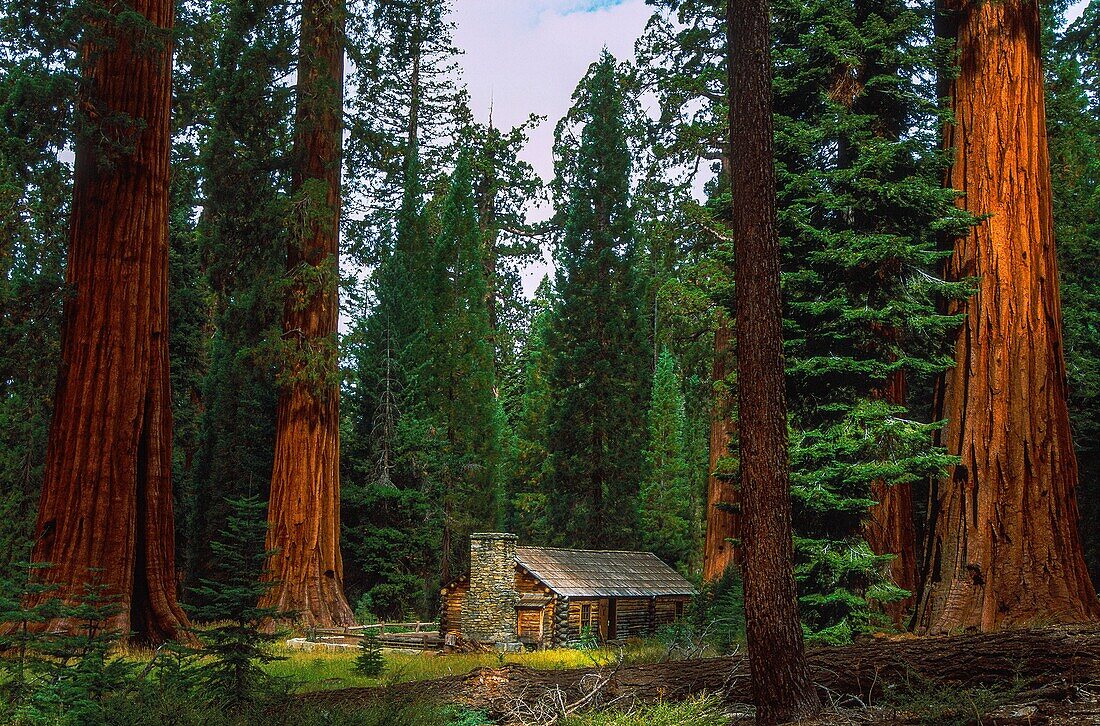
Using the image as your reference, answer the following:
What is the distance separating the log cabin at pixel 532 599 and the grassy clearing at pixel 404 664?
7.17ft

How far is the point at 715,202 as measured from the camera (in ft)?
44.5

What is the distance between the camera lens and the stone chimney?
22188 mm

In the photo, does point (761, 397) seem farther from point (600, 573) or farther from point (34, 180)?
point (600, 573)

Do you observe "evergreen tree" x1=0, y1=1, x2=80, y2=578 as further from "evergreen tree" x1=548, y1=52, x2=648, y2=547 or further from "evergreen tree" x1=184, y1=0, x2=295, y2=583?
"evergreen tree" x1=548, y1=52, x2=648, y2=547

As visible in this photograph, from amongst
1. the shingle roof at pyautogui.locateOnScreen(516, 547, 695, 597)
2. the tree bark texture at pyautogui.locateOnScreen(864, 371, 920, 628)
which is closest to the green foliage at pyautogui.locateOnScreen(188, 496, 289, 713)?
the tree bark texture at pyautogui.locateOnScreen(864, 371, 920, 628)

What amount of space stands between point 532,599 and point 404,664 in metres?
7.76

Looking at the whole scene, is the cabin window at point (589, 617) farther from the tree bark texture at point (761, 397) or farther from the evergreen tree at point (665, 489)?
the tree bark texture at point (761, 397)

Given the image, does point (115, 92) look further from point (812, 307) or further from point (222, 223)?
point (812, 307)

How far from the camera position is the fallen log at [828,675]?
25.7 feet

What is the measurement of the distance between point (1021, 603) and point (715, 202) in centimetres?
639

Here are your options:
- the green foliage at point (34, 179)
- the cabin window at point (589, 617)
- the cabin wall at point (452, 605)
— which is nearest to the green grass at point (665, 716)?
the green foliage at point (34, 179)

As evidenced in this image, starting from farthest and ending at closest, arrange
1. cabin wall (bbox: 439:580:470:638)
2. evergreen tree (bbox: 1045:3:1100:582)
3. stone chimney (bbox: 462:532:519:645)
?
cabin wall (bbox: 439:580:470:638) → stone chimney (bbox: 462:532:519:645) → evergreen tree (bbox: 1045:3:1100:582)

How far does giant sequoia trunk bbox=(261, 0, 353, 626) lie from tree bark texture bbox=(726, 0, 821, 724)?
1125 centimetres

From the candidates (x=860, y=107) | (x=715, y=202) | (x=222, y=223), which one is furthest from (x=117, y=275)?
(x=860, y=107)
